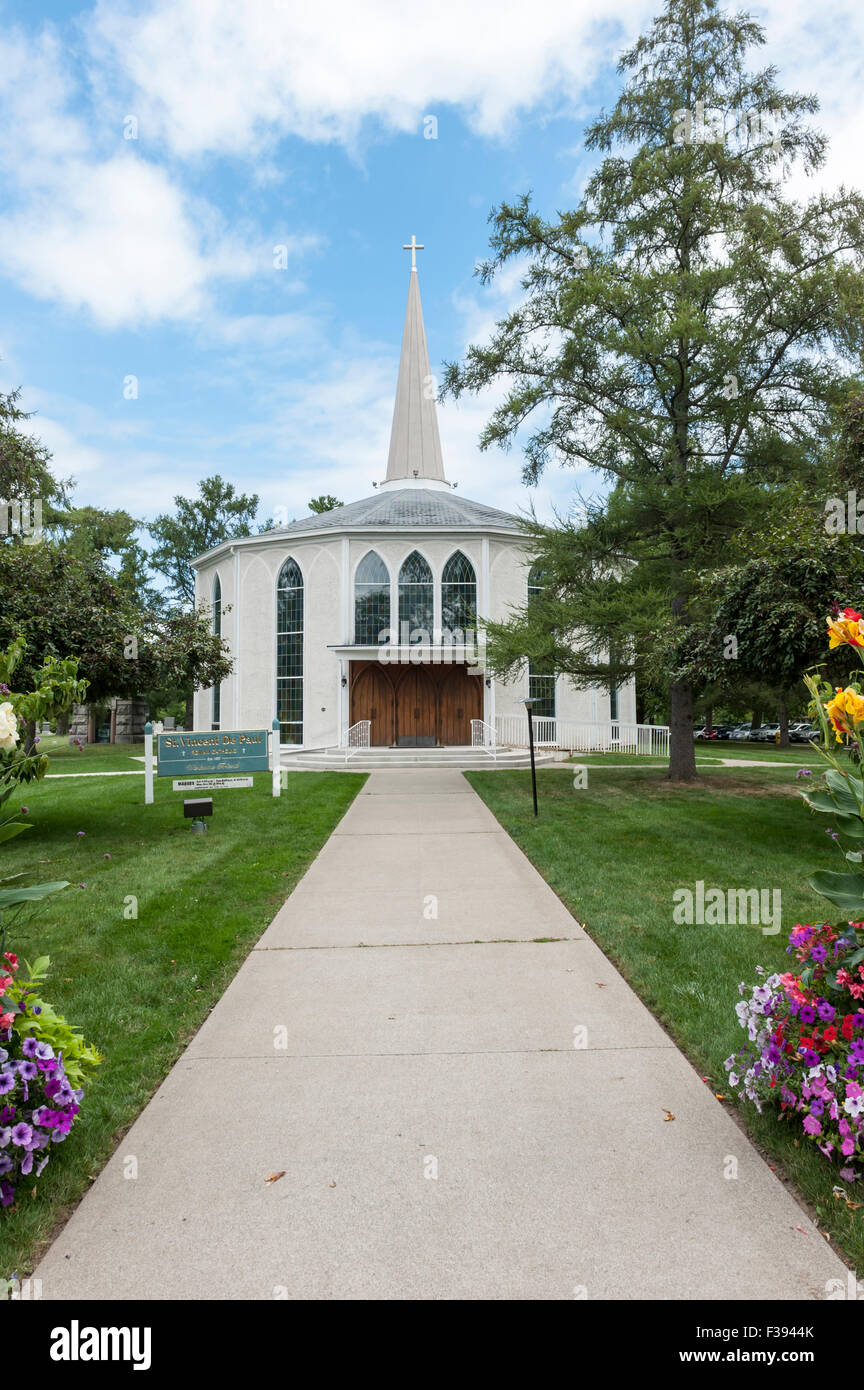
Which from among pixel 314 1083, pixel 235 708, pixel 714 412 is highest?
pixel 714 412

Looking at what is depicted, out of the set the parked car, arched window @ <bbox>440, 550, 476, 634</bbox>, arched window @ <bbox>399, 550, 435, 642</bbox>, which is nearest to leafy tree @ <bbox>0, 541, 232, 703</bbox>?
arched window @ <bbox>399, 550, 435, 642</bbox>

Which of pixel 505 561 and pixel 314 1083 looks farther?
pixel 505 561

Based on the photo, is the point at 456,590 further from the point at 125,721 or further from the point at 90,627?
the point at 125,721

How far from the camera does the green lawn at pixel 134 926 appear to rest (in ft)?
10.7

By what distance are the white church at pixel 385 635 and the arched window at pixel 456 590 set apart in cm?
3

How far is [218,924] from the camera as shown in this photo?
6.36 meters

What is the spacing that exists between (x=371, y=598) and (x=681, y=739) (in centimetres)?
1233

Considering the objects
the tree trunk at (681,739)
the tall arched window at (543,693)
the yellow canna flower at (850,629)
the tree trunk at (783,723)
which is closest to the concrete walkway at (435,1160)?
the yellow canna flower at (850,629)

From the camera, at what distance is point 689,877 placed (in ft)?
25.6

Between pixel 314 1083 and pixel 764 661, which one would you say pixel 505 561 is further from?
pixel 314 1083

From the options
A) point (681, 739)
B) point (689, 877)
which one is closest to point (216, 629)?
point (681, 739)

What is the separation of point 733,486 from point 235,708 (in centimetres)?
1910

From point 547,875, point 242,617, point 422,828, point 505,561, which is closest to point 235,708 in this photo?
point 242,617

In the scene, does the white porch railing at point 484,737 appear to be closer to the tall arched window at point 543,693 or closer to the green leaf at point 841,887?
the tall arched window at point 543,693
